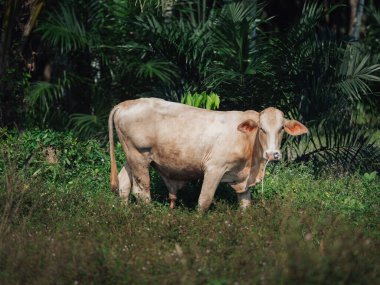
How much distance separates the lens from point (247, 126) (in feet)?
27.0

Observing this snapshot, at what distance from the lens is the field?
5738 mm

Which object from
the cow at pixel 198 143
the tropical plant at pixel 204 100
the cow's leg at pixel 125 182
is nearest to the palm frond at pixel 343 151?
the tropical plant at pixel 204 100

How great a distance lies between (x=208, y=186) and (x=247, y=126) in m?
0.78

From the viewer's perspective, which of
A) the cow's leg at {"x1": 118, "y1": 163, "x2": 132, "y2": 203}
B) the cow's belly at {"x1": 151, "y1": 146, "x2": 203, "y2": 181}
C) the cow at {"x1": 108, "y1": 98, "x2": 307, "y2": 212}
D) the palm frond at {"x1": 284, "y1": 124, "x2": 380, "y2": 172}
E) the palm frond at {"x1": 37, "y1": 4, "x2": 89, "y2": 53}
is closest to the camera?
the cow at {"x1": 108, "y1": 98, "x2": 307, "y2": 212}

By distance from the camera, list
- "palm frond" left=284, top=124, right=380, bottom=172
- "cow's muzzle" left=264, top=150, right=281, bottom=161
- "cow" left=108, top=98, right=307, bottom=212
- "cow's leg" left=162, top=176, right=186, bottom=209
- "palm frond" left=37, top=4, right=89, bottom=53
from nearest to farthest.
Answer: "cow's muzzle" left=264, top=150, right=281, bottom=161 < "cow" left=108, top=98, right=307, bottom=212 < "cow's leg" left=162, top=176, right=186, bottom=209 < "palm frond" left=284, top=124, right=380, bottom=172 < "palm frond" left=37, top=4, right=89, bottom=53

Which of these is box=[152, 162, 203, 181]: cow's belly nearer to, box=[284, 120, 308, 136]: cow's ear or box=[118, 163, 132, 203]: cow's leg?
box=[118, 163, 132, 203]: cow's leg

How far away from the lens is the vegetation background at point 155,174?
5.98m

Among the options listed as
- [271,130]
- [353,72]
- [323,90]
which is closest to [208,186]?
[271,130]

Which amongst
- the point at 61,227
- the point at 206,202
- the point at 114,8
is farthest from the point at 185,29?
the point at 61,227

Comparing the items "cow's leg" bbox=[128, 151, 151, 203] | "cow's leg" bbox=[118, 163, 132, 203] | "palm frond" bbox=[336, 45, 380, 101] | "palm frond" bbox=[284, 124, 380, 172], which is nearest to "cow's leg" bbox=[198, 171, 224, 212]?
"cow's leg" bbox=[128, 151, 151, 203]

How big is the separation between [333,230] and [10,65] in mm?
7153

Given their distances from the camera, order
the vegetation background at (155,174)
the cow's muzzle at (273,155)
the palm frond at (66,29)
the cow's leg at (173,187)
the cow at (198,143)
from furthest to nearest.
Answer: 1. the palm frond at (66,29)
2. the cow's leg at (173,187)
3. the cow at (198,143)
4. the cow's muzzle at (273,155)
5. the vegetation background at (155,174)

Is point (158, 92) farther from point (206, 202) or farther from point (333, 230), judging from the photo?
point (333, 230)

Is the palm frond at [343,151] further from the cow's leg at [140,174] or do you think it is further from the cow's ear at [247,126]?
the cow's leg at [140,174]
